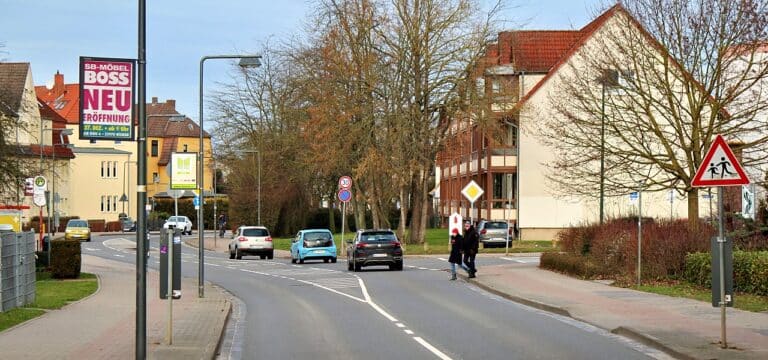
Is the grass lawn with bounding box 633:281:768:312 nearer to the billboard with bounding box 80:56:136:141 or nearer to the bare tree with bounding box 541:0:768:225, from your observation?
the bare tree with bounding box 541:0:768:225

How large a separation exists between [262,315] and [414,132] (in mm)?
30287

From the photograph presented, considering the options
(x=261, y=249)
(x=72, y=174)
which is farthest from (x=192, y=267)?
(x=72, y=174)

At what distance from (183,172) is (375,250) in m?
15.9

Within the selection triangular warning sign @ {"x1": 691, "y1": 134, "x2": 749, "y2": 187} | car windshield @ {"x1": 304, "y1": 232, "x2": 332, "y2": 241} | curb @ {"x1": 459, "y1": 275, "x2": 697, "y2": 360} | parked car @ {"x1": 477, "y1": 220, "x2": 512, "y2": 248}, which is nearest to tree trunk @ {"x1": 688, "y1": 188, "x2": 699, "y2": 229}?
curb @ {"x1": 459, "y1": 275, "x2": 697, "y2": 360}

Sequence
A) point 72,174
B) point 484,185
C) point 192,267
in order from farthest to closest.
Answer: point 72,174
point 484,185
point 192,267

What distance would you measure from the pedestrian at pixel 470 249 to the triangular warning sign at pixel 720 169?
18.0m

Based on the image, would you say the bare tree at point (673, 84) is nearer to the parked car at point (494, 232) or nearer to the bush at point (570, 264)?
the bush at point (570, 264)

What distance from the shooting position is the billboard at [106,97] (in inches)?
466

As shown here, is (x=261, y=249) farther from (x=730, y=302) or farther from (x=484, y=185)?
(x=730, y=302)

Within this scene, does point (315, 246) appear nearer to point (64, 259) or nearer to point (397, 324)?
point (64, 259)

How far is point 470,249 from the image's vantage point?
32.4m

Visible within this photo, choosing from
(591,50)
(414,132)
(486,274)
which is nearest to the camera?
(486,274)

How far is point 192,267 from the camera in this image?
44.5m

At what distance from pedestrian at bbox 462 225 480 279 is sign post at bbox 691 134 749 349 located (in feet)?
59.0
